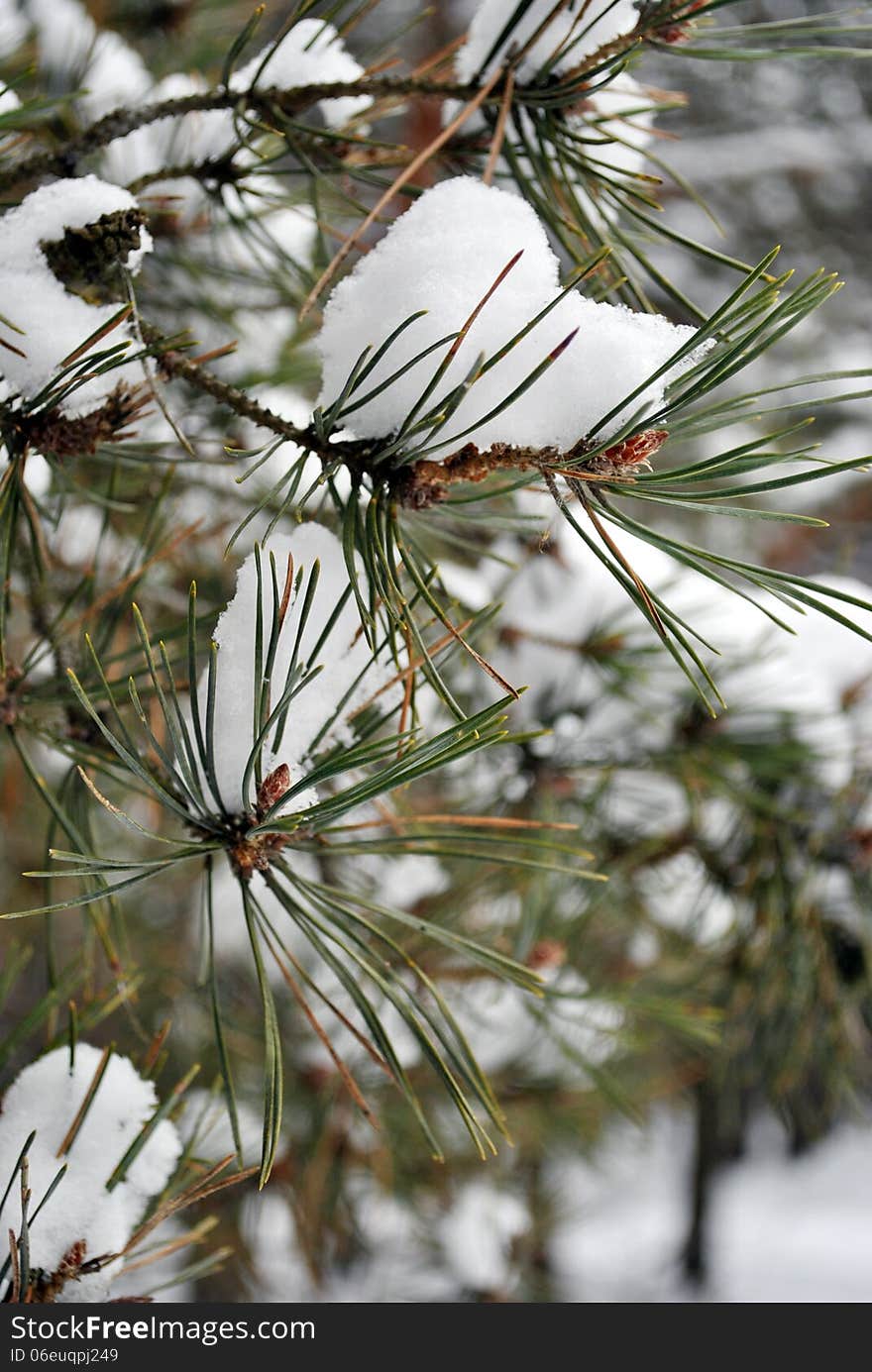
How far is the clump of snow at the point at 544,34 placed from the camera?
387 millimetres

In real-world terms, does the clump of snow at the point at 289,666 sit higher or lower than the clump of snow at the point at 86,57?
lower

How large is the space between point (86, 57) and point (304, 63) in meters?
0.34

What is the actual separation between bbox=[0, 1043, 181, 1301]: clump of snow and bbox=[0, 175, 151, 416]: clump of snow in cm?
26

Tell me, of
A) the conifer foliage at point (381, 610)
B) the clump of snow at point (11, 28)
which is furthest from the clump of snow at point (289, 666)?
the clump of snow at point (11, 28)

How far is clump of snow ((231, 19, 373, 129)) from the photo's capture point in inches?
16.6

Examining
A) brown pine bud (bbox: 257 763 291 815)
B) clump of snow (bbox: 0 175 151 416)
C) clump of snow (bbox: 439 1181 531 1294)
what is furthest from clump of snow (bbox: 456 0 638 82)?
clump of snow (bbox: 439 1181 531 1294)

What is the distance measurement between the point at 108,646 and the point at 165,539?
0.09 m

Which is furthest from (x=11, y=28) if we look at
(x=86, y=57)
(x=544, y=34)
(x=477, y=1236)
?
(x=477, y=1236)

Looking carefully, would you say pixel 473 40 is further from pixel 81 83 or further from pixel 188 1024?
pixel 188 1024

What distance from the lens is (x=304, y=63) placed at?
42 cm

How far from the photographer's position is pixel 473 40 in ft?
1.36

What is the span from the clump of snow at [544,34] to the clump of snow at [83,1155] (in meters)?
0.43

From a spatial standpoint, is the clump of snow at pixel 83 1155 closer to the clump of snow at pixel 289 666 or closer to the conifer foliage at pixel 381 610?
the conifer foliage at pixel 381 610
